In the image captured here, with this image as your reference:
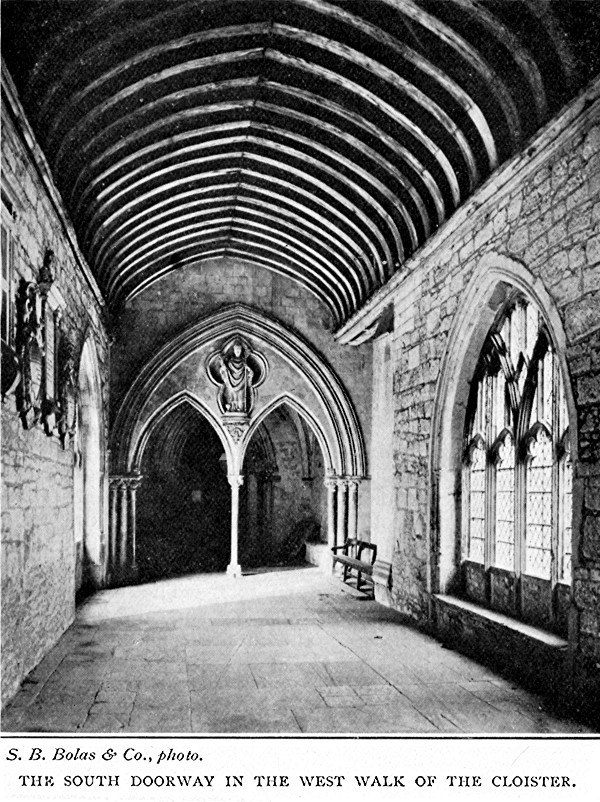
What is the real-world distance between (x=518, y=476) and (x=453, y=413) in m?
1.09

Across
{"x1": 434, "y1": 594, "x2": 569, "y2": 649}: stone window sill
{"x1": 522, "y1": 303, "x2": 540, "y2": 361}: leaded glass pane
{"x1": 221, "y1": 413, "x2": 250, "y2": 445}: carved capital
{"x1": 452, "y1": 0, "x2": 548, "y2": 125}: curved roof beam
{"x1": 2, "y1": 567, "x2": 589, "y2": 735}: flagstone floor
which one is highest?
{"x1": 452, "y1": 0, "x2": 548, "y2": 125}: curved roof beam

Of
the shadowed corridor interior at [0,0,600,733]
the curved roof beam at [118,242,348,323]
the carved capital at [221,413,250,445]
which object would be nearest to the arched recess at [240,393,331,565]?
the carved capital at [221,413,250,445]

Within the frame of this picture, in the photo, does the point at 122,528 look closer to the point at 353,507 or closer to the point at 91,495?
the point at 91,495

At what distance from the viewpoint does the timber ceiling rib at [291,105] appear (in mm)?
4648

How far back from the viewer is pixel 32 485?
16.9 feet

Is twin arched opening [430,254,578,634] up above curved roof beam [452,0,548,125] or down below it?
below

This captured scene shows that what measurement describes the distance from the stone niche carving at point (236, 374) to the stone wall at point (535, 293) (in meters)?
3.62

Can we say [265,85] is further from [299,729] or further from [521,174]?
[299,729]

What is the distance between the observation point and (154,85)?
19.4 ft

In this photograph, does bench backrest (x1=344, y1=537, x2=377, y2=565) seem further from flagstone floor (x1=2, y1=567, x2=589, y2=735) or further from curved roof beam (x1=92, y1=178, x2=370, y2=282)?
curved roof beam (x1=92, y1=178, x2=370, y2=282)

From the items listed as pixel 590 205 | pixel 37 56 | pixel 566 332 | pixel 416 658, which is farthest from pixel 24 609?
pixel 590 205

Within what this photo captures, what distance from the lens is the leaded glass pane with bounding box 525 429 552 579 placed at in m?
5.31

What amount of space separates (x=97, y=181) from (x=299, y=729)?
4484 mm

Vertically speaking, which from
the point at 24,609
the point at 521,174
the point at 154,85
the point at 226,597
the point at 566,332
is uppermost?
the point at 154,85
